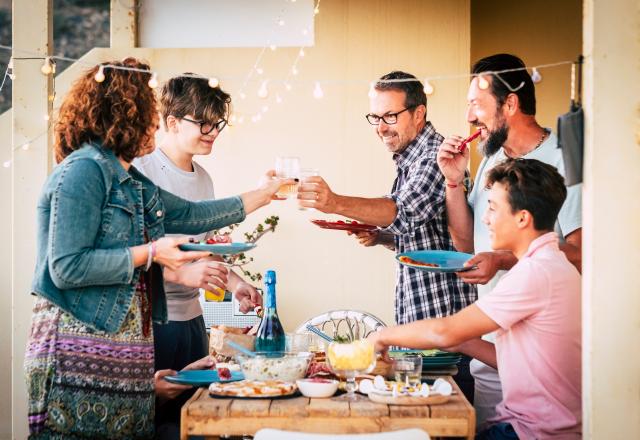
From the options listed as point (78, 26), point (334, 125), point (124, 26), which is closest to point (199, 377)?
point (334, 125)

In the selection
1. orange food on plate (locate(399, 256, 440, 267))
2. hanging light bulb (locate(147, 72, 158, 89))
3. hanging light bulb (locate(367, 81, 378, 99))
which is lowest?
orange food on plate (locate(399, 256, 440, 267))

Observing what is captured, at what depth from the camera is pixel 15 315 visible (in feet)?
16.3

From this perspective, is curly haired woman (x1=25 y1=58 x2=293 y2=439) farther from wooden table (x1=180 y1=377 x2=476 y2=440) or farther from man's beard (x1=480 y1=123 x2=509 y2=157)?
man's beard (x1=480 y1=123 x2=509 y2=157)

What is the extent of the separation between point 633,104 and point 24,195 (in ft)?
11.0

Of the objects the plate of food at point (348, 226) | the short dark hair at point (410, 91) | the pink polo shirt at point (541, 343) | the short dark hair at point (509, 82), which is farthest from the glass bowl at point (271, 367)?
the short dark hair at point (410, 91)

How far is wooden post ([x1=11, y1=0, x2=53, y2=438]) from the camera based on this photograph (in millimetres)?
4898

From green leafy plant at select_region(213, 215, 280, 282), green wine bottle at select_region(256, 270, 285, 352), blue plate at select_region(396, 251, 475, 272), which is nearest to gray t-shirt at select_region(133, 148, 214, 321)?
green wine bottle at select_region(256, 270, 285, 352)

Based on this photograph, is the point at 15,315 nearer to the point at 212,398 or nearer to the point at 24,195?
the point at 24,195

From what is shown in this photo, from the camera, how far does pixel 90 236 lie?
2664 mm

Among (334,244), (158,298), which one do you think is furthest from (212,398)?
(334,244)

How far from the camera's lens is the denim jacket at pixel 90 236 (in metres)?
2.64

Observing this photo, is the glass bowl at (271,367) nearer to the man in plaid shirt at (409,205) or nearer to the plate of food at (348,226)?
the man in plaid shirt at (409,205)

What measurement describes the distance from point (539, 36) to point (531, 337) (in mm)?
4319

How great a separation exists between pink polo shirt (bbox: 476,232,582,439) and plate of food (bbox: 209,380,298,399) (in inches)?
24.5
